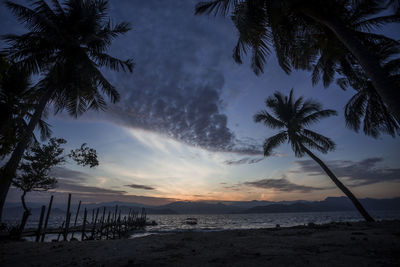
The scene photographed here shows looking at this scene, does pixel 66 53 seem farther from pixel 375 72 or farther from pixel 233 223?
pixel 233 223

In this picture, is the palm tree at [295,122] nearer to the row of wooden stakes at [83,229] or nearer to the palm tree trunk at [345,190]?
the palm tree trunk at [345,190]

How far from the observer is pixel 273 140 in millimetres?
15828

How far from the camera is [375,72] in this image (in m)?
4.11

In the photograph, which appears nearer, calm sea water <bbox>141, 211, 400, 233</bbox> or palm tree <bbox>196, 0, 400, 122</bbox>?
palm tree <bbox>196, 0, 400, 122</bbox>

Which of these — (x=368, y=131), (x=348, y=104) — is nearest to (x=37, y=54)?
(x=348, y=104)

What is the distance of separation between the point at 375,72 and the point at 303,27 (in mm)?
3627

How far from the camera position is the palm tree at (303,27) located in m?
4.29

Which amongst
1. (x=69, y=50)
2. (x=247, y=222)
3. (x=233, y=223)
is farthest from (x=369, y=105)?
(x=247, y=222)

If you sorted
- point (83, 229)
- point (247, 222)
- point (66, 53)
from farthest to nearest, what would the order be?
point (247, 222)
point (83, 229)
point (66, 53)

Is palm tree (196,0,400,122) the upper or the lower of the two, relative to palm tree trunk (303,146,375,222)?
upper

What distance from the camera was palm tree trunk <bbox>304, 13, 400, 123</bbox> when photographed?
373 cm

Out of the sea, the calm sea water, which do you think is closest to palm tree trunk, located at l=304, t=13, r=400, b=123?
the sea

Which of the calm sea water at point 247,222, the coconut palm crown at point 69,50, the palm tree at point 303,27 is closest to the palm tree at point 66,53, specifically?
the coconut palm crown at point 69,50

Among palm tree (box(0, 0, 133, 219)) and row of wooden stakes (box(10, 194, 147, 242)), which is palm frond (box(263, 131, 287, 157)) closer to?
palm tree (box(0, 0, 133, 219))
